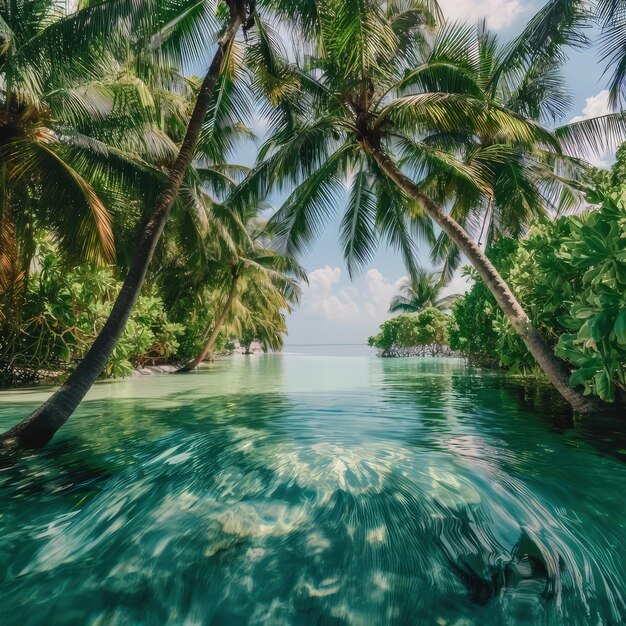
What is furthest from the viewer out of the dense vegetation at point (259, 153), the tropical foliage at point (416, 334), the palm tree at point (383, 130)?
the tropical foliage at point (416, 334)

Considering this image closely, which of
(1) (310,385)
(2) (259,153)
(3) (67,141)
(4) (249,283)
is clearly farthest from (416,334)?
(3) (67,141)

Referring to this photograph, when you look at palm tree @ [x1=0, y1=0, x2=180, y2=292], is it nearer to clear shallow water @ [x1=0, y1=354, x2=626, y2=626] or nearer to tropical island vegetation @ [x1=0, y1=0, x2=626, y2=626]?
tropical island vegetation @ [x1=0, y1=0, x2=626, y2=626]

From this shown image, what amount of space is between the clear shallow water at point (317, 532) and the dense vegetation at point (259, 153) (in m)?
1.49

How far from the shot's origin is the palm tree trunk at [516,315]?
5977mm

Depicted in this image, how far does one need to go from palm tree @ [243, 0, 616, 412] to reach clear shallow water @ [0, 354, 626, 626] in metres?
3.47

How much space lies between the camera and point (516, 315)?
6402 mm

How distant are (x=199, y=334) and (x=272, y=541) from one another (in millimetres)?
18494

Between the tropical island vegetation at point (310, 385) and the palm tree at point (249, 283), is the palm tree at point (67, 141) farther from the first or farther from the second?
the palm tree at point (249, 283)

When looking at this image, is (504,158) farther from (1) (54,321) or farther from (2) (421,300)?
(2) (421,300)

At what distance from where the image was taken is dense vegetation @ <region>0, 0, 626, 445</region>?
5336mm

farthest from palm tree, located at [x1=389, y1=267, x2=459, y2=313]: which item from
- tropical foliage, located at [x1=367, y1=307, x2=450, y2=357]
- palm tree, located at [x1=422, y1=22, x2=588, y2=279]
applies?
palm tree, located at [x1=422, y1=22, x2=588, y2=279]

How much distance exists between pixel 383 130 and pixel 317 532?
727 cm

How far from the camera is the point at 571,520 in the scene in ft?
8.62

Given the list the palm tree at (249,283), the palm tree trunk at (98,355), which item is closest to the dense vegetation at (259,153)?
the palm tree trunk at (98,355)
